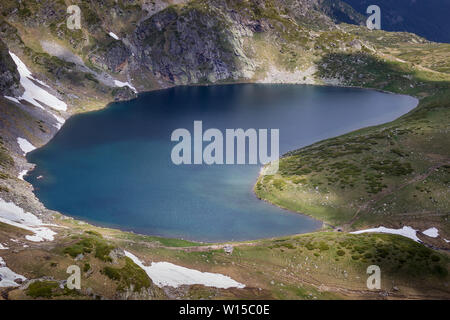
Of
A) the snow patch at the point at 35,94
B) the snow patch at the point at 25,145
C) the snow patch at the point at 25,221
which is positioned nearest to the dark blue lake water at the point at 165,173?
the snow patch at the point at 25,145

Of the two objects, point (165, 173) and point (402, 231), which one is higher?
point (165, 173)

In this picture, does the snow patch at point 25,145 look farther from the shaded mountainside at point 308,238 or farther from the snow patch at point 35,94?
the snow patch at point 35,94

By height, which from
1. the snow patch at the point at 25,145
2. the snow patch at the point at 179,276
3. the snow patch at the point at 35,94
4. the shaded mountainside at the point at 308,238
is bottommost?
the snow patch at the point at 179,276
